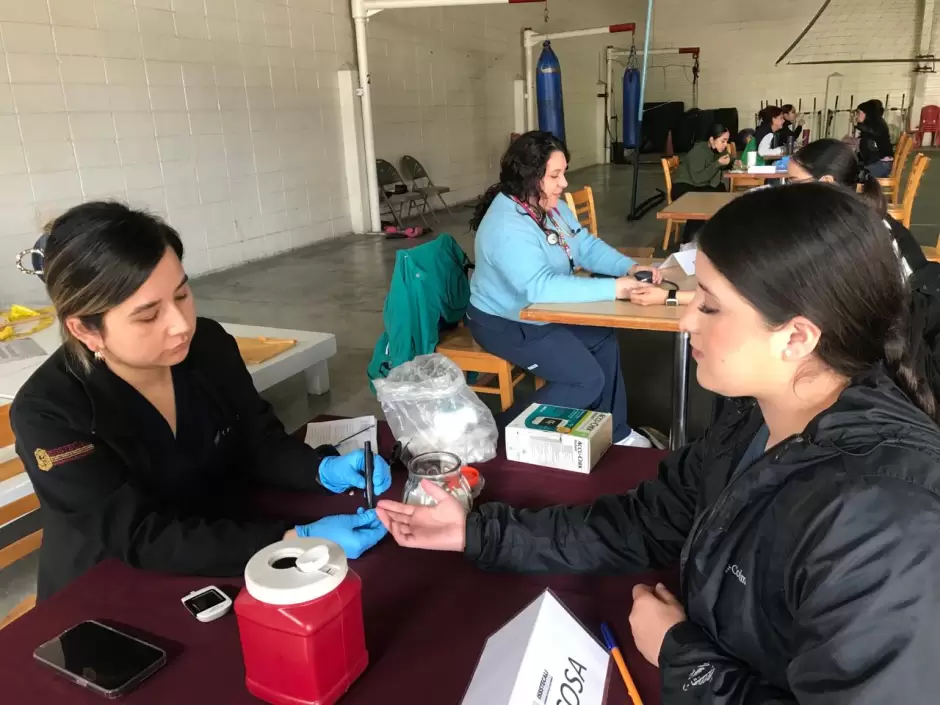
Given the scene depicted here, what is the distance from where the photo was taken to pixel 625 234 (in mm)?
7000

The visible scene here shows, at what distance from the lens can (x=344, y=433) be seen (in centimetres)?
154

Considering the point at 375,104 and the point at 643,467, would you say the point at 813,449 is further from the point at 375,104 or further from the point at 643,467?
the point at 375,104

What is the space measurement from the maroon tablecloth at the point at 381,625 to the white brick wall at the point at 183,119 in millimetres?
4136

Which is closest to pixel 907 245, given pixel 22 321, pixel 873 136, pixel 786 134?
pixel 22 321

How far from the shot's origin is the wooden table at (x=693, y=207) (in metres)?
4.32

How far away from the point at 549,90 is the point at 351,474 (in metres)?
7.93

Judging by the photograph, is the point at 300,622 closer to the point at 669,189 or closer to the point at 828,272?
the point at 828,272

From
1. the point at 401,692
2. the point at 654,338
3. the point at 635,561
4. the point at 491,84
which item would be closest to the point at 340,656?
the point at 401,692

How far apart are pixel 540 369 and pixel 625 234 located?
15.3ft

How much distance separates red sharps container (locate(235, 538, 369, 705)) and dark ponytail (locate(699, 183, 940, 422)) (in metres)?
0.54

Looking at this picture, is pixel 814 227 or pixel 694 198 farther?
pixel 694 198

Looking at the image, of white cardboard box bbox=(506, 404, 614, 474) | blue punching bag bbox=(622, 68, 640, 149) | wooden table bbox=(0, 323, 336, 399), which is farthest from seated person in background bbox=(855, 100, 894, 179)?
white cardboard box bbox=(506, 404, 614, 474)

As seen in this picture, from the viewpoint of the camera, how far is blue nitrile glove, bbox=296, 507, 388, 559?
1.05 meters

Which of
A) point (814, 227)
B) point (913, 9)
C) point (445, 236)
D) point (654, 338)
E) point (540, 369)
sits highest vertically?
point (913, 9)
